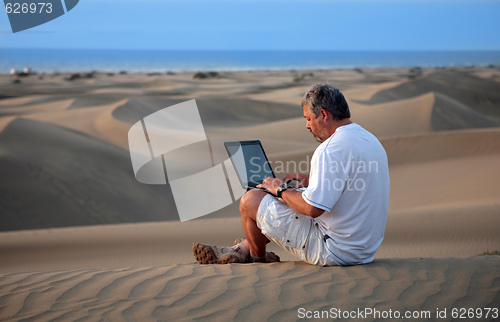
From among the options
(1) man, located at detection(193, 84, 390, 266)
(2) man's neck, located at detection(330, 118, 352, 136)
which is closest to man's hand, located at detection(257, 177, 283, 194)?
(1) man, located at detection(193, 84, 390, 266)

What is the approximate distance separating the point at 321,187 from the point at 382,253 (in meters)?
3.27

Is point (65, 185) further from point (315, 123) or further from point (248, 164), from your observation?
point (315, 123)

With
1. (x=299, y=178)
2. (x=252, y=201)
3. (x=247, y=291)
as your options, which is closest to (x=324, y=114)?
(x=299, y=178)

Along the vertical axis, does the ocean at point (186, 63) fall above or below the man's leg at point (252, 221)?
above

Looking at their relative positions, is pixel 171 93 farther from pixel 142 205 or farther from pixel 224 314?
pixel 224 314

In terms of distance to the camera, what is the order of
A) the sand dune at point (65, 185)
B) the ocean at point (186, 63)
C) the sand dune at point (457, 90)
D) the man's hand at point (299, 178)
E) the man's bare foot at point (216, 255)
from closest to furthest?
the man's hand at point (299, 178)
the man's bare foot at point (216, 255)
the sand dune at point (65, 185)
the sand dune at point (457, 90)
the ocean at point (186, 63)

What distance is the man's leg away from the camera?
331 centimetres

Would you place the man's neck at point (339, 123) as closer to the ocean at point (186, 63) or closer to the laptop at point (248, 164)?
the laptop at point (248, 164)

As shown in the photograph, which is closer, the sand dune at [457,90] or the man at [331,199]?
the man at [331,199]

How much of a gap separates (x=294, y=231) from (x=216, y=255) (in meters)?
0.81

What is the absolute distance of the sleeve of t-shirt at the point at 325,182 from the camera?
2695 millimetres

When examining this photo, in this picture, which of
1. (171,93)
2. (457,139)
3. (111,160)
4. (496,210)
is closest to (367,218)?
(496,210)

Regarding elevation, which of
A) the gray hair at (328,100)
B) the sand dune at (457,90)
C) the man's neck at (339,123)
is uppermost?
the gray hair at (328,100)

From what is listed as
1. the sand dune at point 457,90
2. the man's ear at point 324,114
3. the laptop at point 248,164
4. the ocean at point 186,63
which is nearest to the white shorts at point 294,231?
the laptop at point 248,164
